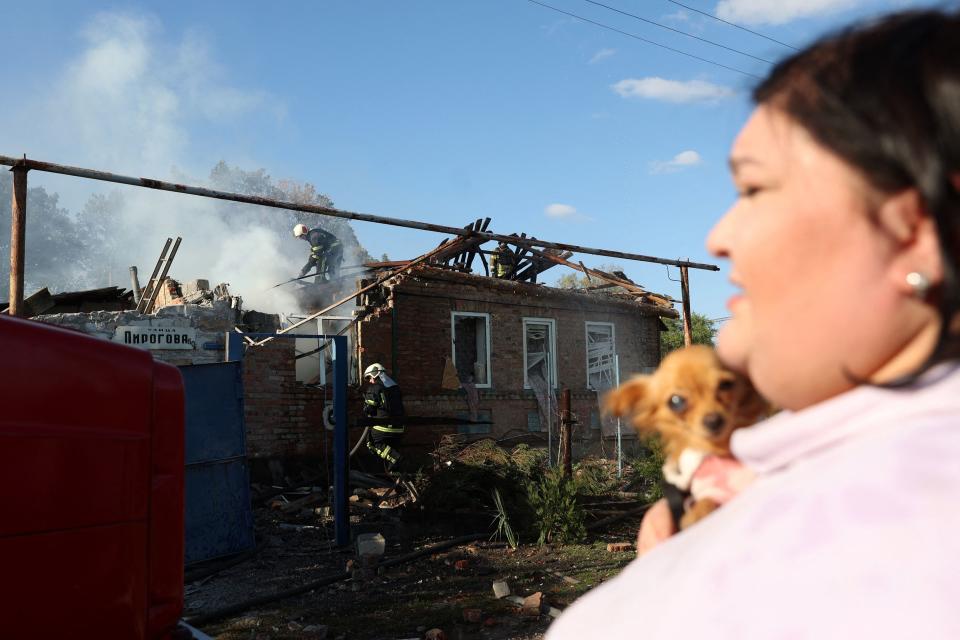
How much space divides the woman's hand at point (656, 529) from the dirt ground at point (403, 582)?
5.12 metres

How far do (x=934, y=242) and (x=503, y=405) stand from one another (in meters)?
15.5

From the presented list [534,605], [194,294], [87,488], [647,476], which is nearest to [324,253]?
[194,294]

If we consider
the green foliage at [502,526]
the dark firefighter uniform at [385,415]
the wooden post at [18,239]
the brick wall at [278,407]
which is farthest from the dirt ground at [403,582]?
the wooden post at [18,239]

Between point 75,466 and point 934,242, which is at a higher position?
point 934,242

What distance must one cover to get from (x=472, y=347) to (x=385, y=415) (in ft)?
16.3

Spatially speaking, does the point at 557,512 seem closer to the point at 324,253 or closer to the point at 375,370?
the point at 375,370

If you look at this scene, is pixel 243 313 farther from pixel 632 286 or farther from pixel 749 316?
pixel 749 316

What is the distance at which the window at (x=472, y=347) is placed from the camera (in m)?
15.8

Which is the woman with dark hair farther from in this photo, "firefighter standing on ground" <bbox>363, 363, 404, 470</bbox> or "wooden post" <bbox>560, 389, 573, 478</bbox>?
"firefighter standing on ground" <bbox>363, 363, 404, 470</bbox>

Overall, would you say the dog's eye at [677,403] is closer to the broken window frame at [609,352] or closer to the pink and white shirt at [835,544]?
the pink and white shirt at [835,544]

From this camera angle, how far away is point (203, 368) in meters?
7.65

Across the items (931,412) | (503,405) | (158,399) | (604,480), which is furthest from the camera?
(503,405)

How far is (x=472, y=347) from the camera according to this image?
1625cm

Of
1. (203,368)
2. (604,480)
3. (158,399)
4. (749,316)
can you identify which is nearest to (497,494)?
(604,480)
